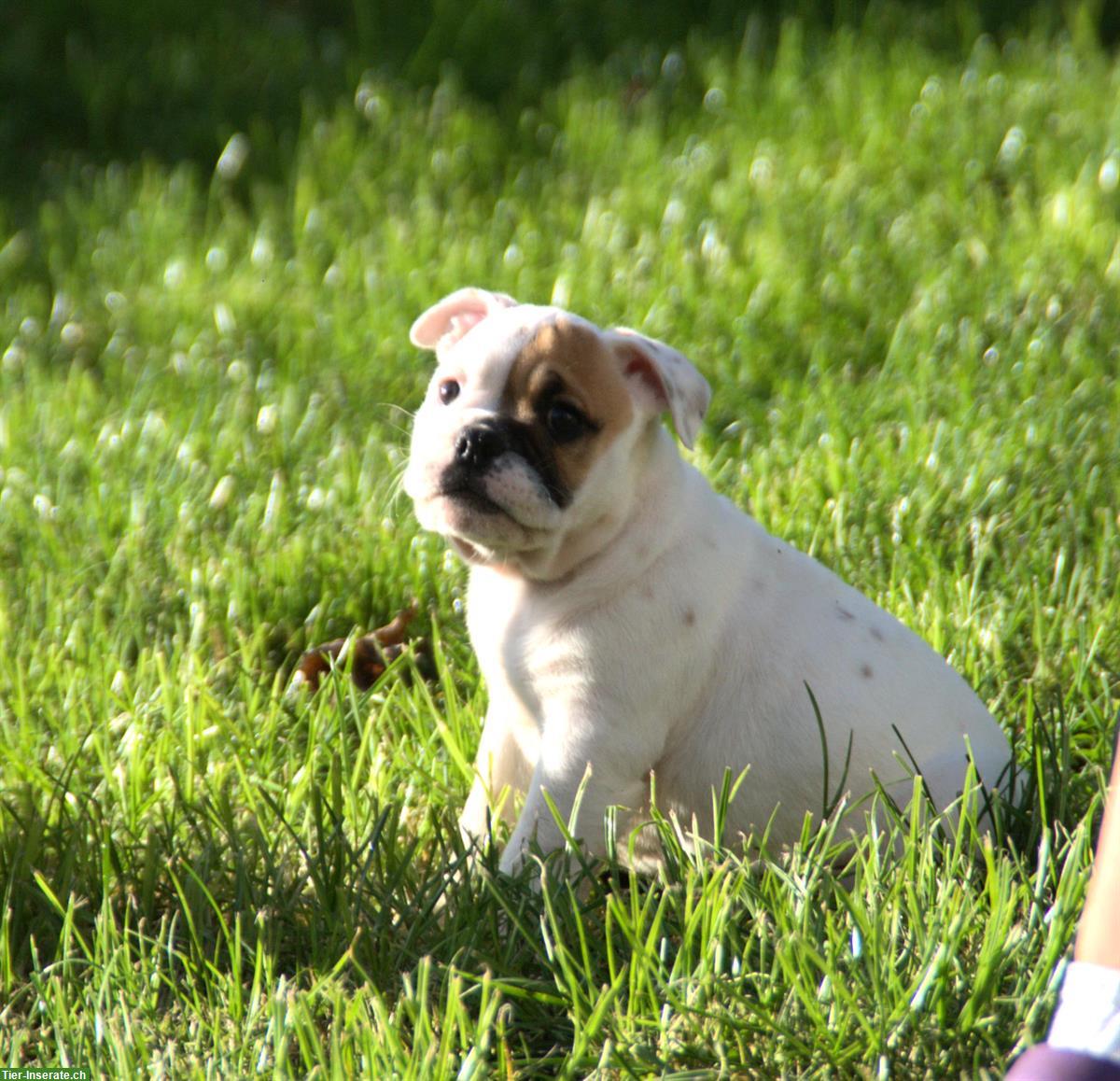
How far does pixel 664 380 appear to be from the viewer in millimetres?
2686

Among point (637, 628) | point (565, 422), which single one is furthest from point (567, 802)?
point (565, 422)

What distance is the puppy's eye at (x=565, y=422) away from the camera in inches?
104

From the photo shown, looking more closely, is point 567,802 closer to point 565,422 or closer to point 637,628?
point 637,628

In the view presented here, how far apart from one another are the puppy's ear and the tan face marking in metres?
0.08

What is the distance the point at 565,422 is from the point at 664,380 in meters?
0.21

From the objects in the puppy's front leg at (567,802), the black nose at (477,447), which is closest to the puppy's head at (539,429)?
the black nose at (477,447)

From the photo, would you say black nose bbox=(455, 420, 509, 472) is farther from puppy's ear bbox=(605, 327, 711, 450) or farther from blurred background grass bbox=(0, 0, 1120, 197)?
blurred background grass bbox=(0, 0, 1120, 197)

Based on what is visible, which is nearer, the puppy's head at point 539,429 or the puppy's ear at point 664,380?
the puppy's head at point 539,429

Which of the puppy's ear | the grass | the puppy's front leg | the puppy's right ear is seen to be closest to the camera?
the grass

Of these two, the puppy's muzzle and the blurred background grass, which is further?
the blurred background grass

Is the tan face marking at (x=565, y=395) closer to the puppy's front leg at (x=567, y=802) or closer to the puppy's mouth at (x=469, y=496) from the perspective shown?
the puppy's mouth at (x=469, y=496)

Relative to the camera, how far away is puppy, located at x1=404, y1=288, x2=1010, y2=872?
2586 millimetres

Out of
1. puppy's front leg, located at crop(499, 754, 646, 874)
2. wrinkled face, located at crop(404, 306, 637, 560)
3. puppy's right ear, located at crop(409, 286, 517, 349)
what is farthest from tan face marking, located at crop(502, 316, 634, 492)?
puppy's front leg, located at crop(499, 754, 646, 874)

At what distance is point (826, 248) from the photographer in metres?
5.11
